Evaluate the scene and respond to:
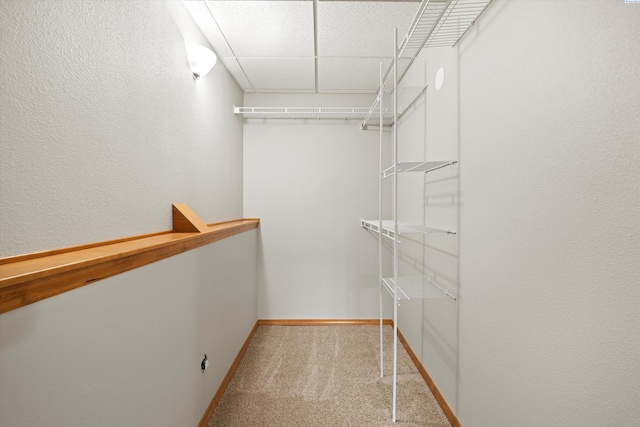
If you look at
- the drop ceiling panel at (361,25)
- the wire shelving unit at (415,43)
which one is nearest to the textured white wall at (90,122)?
the drop ceiling panel at (361,25)

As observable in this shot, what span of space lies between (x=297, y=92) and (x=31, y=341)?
2.48 meters

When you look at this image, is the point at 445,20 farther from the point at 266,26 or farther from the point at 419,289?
the point at 419,289

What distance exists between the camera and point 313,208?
258 centimetres

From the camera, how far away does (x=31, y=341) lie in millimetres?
509

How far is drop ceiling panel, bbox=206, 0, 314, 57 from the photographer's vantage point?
1447 mm

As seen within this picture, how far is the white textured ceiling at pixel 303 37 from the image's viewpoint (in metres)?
1.46

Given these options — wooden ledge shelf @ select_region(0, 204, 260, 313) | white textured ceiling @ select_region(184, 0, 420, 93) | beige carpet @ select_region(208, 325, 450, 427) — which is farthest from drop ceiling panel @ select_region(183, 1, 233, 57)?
beige carpet @ select_region(208, 325, 450, 427)

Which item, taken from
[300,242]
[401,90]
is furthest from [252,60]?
[300,242]

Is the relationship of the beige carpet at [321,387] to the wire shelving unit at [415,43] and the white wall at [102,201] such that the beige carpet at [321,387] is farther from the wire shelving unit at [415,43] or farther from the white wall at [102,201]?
the wire shelving unit at [415,43]

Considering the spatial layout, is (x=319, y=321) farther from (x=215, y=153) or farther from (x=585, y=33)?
(x=585, y=33)

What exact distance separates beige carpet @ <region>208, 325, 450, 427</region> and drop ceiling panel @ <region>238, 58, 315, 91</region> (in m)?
2.20

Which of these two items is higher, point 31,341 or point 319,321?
point 31,341

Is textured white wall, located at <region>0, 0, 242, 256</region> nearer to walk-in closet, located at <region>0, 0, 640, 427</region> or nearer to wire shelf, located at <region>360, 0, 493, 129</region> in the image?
walk-in closet, located at <region>0, 0, 640, 427</region>

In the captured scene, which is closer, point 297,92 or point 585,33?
point 585,33
